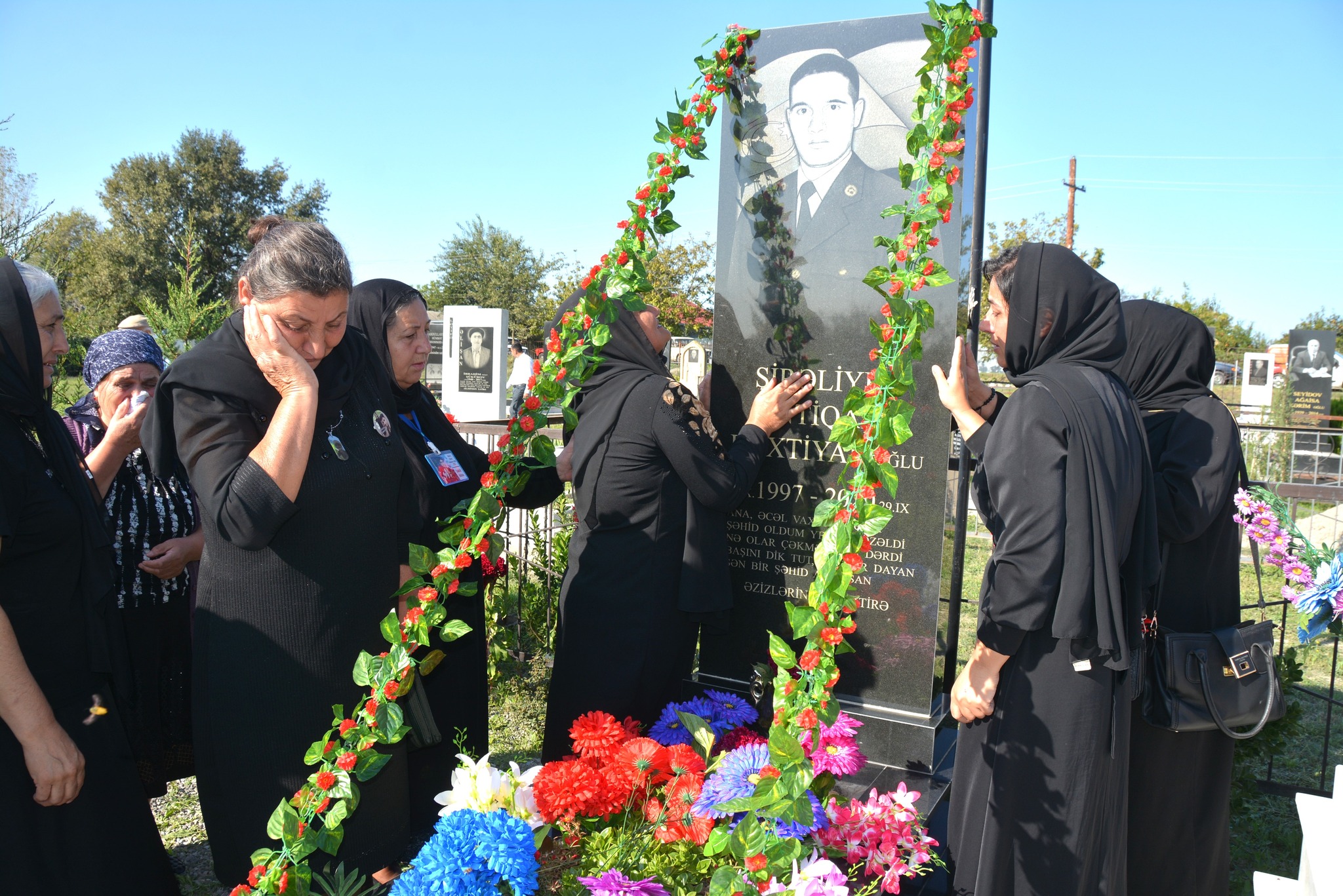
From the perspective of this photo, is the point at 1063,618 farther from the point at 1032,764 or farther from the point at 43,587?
the point at 43,587

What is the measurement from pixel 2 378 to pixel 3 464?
0.69ft

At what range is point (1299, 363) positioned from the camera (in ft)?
54.7

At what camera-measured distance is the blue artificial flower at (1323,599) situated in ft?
7.39

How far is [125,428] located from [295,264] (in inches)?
51.2

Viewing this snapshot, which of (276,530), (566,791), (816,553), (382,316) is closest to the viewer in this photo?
(816,553)

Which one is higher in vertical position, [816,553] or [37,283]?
[37,283]

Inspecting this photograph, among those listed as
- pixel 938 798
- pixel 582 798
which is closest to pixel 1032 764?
pixel 938 798

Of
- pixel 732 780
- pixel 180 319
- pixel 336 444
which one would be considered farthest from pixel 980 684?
pixel 180 319

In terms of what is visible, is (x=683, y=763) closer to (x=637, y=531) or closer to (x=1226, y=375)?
(x=637, y=531)

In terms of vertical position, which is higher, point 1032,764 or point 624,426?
point 624,426

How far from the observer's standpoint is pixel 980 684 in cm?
223

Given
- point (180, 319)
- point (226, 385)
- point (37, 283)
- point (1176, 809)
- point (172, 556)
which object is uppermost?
point (180, 319)

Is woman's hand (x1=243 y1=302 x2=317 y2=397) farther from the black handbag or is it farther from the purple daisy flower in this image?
the black handbag

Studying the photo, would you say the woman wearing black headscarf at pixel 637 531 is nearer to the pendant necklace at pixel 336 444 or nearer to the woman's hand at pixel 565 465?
the woman's hand at pixel 565 465
